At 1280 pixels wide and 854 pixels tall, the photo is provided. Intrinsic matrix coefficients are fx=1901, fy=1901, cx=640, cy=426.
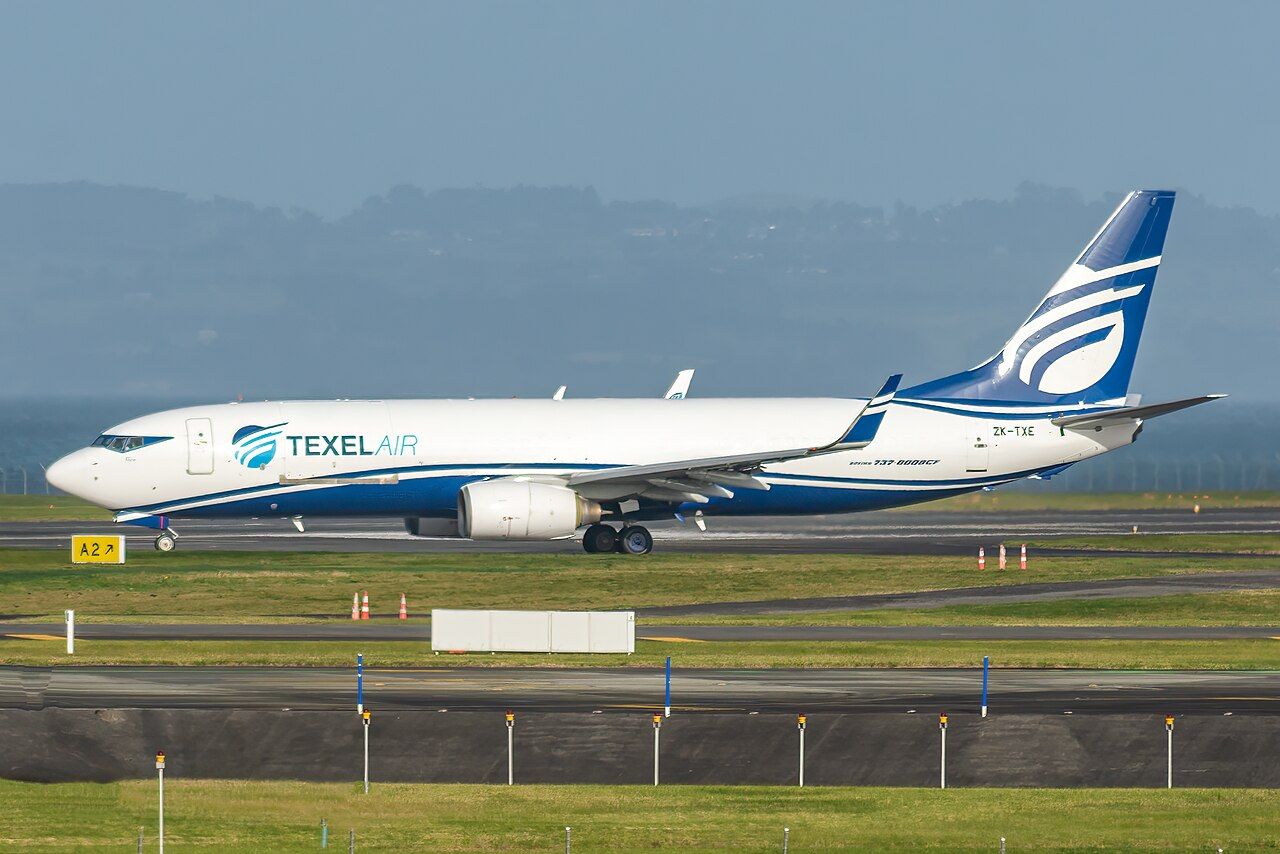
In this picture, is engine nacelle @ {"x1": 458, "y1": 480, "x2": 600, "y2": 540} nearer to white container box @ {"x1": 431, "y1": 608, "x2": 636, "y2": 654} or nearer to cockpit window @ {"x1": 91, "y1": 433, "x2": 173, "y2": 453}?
cockpit window @ {"x1": 91, "y1": 433, "x2": 173, "y2": 453}

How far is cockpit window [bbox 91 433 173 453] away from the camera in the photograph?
2211 inches

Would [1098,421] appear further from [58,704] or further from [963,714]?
[58,704]

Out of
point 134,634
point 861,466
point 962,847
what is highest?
point 861,466

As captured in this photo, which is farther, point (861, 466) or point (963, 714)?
point (861, 466)

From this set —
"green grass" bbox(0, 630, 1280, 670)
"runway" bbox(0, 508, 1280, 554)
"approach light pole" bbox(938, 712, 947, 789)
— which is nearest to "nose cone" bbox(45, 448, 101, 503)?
"runway" bbox(0, 508, 1280, 554)

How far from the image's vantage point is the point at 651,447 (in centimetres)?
5816

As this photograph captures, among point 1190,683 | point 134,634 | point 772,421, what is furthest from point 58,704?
point 772,421

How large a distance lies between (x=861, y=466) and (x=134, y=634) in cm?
2642

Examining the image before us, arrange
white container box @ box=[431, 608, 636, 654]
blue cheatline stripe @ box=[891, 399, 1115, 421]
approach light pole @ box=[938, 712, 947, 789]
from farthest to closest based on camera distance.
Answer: blue cheatline stripe @ box=[891, 399, 1115, 421] → white container box @ box=[431, 608, 636, 654] → approach light pole @ box=[938, 712, 947, 789]

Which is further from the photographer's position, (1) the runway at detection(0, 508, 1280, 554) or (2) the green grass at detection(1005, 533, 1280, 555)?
(2) the green grass at detection(1005, 533, 1280, 555)

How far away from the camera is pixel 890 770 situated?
27.1 meters

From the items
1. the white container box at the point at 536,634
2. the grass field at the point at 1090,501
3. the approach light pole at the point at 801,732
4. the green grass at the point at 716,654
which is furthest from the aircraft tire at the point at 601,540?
the approach light pole at the point at 801,732

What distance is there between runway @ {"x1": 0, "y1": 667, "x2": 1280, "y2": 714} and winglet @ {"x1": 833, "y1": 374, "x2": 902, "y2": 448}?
20.3m

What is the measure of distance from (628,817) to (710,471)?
32145 millimetres
